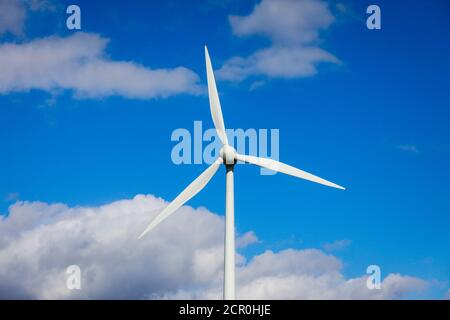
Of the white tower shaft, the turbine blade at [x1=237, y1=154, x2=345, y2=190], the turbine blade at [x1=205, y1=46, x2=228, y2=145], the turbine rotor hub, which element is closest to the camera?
the white tower shaft

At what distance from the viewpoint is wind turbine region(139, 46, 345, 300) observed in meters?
37.2

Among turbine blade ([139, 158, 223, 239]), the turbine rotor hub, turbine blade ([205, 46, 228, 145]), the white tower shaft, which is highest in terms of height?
turbine blade ([205, 46, 228, 145])

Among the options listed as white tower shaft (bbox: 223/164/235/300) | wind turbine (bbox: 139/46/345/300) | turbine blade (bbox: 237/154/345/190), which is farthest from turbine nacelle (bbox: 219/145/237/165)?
white tower shaft (bbox: 223/164/235/300)

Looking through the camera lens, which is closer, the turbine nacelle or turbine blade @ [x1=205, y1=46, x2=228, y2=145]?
the turbine nacelle

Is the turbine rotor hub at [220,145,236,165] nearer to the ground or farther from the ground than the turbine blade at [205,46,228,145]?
nearer to the ground

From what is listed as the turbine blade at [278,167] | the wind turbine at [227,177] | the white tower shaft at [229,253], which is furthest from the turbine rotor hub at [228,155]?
the white tower shaft at [229,253]

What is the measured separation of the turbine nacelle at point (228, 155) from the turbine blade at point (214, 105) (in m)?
0.65

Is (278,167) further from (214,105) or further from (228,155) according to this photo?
(214,105)

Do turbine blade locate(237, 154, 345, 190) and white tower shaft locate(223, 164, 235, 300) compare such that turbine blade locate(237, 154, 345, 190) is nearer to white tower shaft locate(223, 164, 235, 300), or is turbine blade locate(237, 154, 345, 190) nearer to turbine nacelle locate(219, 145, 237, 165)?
turbine nacelle locate(219, 145, 237, 165)

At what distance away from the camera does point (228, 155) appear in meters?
38.9
